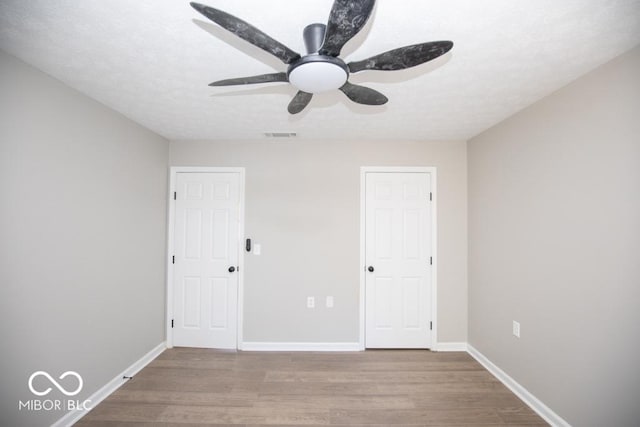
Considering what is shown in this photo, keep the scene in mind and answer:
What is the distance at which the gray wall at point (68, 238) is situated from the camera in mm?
1541

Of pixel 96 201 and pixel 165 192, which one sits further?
pixel 165 192

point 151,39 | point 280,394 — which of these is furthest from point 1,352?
point 151,39

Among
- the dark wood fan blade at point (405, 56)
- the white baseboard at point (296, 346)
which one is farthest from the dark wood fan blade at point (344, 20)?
the white baseboard at point (296, 346)

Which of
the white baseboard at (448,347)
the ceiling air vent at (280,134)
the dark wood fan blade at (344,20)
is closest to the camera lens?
the dark wood fan blade at (344,20)

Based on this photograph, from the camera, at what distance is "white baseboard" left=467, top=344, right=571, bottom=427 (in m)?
1.89

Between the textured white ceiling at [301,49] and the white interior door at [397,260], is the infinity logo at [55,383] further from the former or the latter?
the white interior door at [397,260]

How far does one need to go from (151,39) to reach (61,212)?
1.41 metres

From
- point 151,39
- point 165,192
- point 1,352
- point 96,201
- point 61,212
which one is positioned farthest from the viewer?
point 165,192

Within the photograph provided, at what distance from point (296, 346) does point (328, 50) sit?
9.75ft

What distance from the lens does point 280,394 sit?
7.32 ft

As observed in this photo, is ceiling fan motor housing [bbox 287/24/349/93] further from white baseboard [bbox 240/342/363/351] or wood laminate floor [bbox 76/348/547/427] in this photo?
→ white baseboard [bbox 240/342/363/351]

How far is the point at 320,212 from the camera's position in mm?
3066

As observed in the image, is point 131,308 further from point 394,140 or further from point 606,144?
point 606,144

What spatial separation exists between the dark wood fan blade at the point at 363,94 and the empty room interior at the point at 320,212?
41 millimetres
